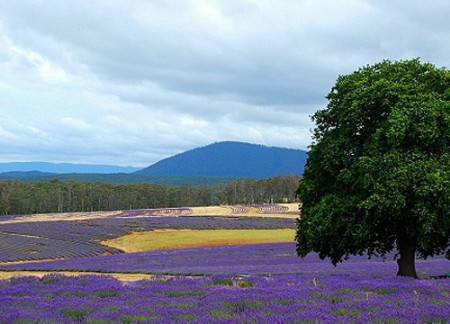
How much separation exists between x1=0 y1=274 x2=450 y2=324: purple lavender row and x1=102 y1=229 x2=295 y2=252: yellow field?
159ft

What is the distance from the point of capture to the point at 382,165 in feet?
59.5

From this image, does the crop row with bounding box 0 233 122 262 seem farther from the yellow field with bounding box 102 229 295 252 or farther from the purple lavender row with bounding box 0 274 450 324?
the purple lavender row with bounding box 0 274 450 324

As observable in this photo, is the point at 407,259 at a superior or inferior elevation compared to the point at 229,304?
inferior

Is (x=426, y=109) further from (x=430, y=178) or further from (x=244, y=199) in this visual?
(x=244, y=199)

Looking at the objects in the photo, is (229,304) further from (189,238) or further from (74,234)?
(74,234)

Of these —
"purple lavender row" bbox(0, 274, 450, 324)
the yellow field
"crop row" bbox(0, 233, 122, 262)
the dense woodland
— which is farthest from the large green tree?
the dense woodland

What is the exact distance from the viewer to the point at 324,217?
20.0 meters

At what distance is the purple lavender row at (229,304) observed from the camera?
362 inches

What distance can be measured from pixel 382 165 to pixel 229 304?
9571 mm

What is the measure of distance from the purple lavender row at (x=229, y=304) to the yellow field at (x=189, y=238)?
48.5m

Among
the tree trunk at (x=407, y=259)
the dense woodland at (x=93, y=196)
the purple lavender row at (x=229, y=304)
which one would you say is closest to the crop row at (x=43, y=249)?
the purple lavender row at (x=229, y=304)

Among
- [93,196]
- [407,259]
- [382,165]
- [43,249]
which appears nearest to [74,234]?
[43,249]

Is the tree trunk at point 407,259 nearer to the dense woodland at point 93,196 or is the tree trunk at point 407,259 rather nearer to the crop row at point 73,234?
the crop row at point 73,234

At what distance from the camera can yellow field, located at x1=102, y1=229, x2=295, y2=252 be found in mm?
63969
